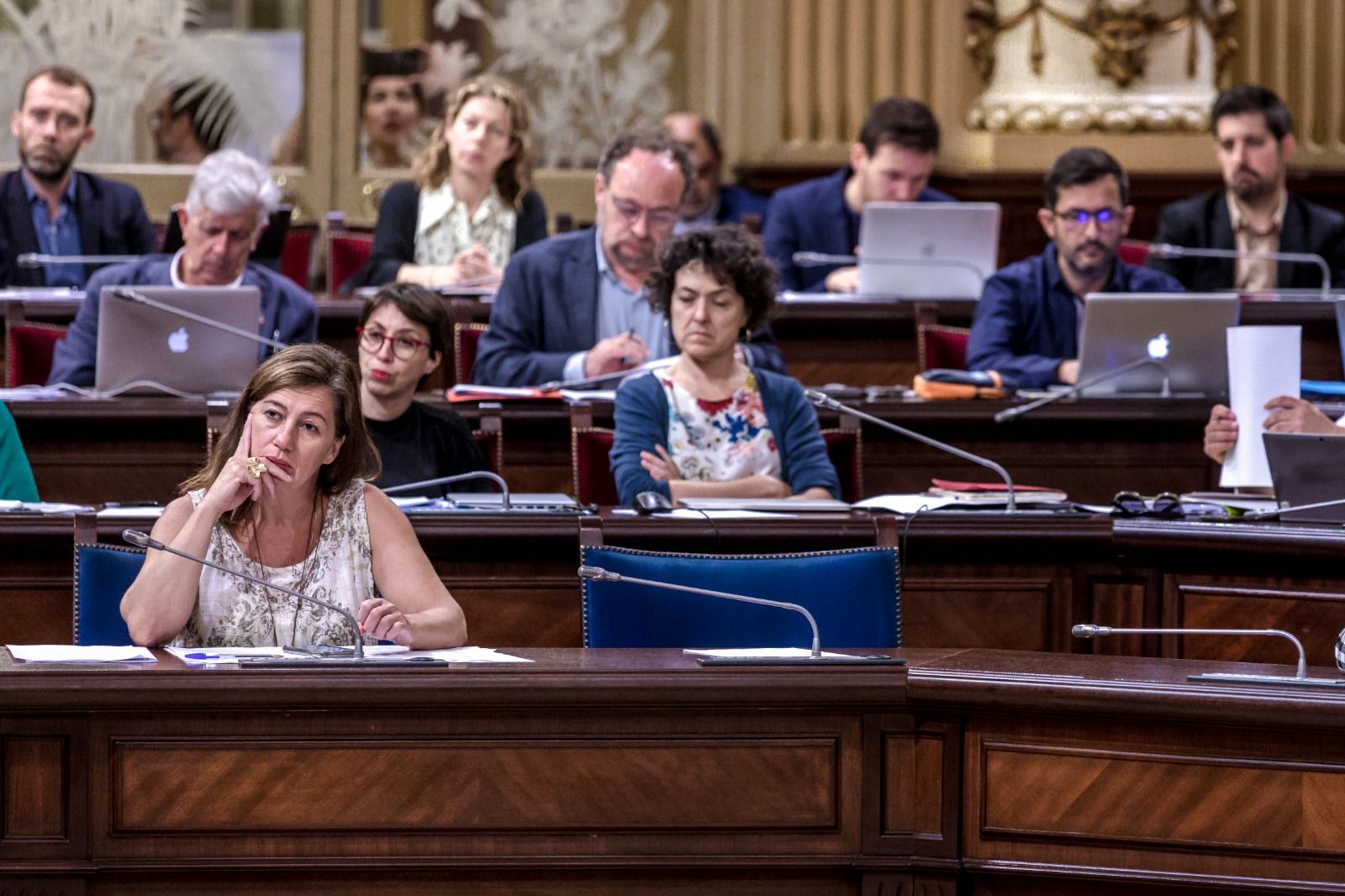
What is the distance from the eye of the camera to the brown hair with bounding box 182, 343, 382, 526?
2.75m

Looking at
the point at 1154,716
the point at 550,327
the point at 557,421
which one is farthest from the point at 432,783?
the point at 550,327

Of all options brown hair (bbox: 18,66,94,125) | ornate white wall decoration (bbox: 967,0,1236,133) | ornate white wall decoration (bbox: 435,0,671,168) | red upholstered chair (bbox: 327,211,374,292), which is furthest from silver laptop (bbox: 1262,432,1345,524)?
ornate white wall decoration (bbox: 435,0,671,168)

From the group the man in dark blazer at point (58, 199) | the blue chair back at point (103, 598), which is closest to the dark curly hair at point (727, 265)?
the blue chair back at point (103, 598)

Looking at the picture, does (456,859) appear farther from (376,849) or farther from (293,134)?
(293,134)

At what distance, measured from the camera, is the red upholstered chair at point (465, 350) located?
16.6ft

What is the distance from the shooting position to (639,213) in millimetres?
4703

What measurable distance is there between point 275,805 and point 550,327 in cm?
262

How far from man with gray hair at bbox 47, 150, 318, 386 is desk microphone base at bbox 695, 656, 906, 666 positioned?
96.0 inches

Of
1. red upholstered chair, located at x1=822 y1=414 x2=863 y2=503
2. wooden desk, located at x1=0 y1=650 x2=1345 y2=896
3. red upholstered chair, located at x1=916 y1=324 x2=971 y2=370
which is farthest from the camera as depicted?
red upholstered chair, located at x1=916 y1=324 x2=971 y2=370

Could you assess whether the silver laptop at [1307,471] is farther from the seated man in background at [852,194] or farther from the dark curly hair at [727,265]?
the seated man in background at [852,194]

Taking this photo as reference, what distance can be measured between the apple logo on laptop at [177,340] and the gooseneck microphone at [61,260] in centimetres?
103

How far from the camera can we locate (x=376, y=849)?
2.28 m

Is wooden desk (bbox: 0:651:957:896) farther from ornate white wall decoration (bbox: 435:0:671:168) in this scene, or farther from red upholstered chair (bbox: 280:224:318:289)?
ornate white wall decoration (bbox: 435:0:671:168)

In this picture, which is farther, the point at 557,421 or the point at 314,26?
the point at 314,26
